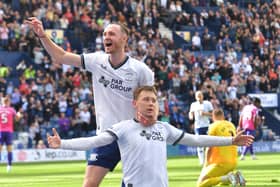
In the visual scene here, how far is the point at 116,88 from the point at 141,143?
157 centimetres

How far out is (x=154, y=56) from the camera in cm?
4388

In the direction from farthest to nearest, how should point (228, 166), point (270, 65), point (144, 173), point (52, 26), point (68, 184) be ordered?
point (270, 65) → point (52, 26) → point (68, 184) → point (228, 166) → point (144, 173)

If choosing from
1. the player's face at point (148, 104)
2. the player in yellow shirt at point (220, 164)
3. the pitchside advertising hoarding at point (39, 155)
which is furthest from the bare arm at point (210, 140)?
the pitchside advertising hoarding at point (39, 155)

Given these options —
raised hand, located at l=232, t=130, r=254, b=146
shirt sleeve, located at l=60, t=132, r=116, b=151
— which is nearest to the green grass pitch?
raised hand, located at l=232, t=130, r=254, b=146

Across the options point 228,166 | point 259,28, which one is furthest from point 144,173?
point 259,28

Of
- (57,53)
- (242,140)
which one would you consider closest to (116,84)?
(57,53)

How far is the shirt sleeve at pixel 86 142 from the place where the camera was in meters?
8.94

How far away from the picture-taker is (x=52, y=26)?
41938mm

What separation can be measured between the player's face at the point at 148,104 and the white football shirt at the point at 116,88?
1.47 metres

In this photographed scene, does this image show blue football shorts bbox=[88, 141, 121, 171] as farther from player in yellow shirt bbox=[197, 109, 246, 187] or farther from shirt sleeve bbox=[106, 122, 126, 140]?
player in yellow shirt bbox=[197, 109, 246, 187]

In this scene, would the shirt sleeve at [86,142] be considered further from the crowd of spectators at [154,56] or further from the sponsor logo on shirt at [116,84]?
the crowd of spectators at [154,56]

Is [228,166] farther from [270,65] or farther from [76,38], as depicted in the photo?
[270,65]

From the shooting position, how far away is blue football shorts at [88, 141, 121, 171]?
34.3 feet

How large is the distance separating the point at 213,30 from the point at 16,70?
15.9 m
